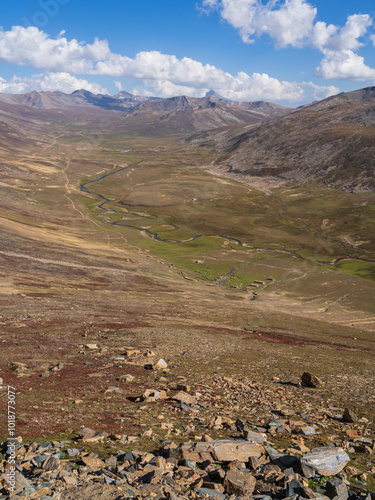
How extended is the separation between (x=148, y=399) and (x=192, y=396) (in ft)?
8.94

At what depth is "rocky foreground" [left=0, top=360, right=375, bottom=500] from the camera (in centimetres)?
1264

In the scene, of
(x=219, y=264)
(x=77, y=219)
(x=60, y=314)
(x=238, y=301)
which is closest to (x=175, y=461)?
(x=60, y=314)

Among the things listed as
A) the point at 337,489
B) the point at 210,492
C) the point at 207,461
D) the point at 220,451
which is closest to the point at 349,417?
the point at 337,489

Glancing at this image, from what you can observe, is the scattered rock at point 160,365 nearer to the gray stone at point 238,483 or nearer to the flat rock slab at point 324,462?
the flat rock slab at point 324,462

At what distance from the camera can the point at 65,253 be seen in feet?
274

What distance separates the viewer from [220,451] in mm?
15141

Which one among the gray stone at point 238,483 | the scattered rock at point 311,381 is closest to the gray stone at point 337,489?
the gray stone at point 238,483

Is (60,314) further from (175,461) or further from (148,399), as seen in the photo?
(175,461)

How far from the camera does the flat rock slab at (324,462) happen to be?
1450 centimetres

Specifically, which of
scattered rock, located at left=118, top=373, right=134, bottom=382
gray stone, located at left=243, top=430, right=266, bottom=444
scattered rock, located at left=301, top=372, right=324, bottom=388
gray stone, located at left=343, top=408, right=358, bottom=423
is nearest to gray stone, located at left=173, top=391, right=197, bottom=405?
scattered rock, located at left=118, top=373, right=134, bottom=382

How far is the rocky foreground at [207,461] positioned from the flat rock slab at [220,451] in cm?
4

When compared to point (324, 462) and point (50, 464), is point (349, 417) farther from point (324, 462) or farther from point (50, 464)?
point (50, 464)

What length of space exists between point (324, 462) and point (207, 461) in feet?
15.5

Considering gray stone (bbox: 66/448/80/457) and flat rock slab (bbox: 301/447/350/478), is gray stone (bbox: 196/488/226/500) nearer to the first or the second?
flat rock slab (bbox: 301/447/350/478)
